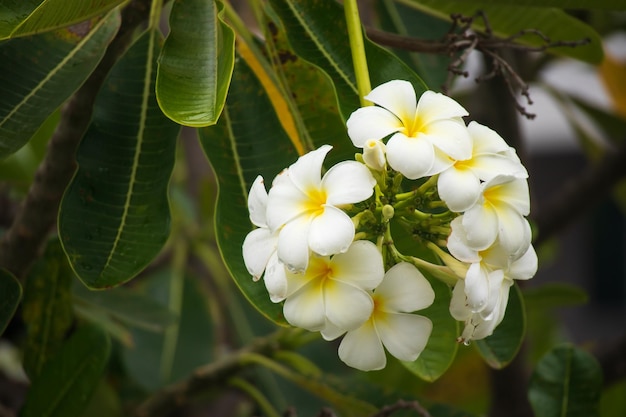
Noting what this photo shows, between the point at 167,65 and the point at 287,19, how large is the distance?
0.16 metres

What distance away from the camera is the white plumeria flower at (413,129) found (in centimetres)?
48

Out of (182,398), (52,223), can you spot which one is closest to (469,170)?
(52,223)

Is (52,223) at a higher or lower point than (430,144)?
lower

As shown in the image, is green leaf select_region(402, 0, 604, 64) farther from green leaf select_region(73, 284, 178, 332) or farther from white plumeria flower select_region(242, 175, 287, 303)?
green leaf select_region(73, 284, 178, 332)

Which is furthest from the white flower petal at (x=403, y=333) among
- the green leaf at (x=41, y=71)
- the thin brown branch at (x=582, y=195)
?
the thin brown branch at (x=582, y=195)

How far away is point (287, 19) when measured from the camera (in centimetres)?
72

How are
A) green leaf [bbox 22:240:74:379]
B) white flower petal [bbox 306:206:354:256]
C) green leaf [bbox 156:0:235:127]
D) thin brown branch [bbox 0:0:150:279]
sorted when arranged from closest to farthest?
white flower petal [bbox 306:206:354:256] < green leaf [bbox 156:0:235:127] < thin brown branch [bbox 0:0:150:279] < green leaf [bbox 22:240:74:379]

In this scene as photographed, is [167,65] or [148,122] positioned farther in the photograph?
[148,122]

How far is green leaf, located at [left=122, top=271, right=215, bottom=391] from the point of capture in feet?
4.16

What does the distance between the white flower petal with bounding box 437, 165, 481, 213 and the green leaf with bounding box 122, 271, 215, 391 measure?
0.85m

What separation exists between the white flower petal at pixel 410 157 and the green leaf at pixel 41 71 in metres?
0.34

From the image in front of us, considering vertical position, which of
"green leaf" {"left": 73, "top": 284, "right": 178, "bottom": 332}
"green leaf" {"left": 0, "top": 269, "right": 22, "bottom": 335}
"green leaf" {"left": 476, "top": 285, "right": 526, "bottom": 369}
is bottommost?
"green leaf" {"left": 73, "top": 284, "right": 178, "bottom": 332}

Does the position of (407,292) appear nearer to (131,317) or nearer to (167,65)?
(167,65)

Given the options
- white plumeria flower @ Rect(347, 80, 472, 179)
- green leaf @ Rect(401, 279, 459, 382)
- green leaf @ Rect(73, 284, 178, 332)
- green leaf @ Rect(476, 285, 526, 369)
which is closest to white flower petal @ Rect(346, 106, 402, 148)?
white plumeria flower @ Rect(347, 80, 472, 179)
